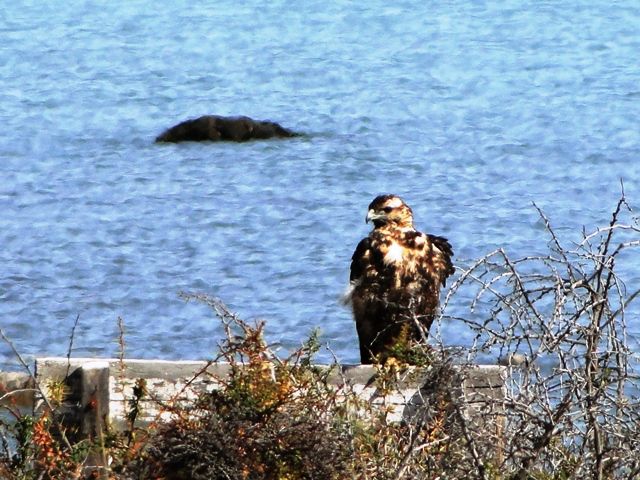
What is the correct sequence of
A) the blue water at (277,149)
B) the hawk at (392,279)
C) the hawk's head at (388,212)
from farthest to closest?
the blue water at (277,149), the hawk's head at (388,212), the hawk at (392,279)

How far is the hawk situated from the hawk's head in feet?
0.48

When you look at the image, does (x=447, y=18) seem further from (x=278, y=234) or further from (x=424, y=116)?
(x=278, y=234)

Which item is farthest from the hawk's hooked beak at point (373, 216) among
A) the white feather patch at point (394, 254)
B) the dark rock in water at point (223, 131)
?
the dark rock in water at point (223, 131)

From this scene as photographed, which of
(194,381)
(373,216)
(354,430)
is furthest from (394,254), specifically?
(354,430)

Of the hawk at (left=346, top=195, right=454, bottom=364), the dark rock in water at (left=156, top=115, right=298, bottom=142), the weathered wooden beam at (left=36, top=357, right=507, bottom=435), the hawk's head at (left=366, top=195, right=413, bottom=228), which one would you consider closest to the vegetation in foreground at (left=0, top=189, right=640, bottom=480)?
the weathered wooden beam at (left=36, top=357, right=507, bottom=435)

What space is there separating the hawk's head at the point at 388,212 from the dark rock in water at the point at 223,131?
31.6ft

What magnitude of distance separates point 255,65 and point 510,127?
5144mm

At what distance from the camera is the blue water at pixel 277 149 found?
12344 mm

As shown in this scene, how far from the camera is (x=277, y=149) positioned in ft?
58.1

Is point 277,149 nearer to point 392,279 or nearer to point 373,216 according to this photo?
point 373,216

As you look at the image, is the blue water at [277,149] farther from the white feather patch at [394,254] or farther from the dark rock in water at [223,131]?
the white feather patch at [394,254]

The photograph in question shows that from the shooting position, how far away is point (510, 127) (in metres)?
18.5

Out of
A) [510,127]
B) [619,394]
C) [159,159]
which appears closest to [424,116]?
[510,127]

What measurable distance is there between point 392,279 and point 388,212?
0.60m
